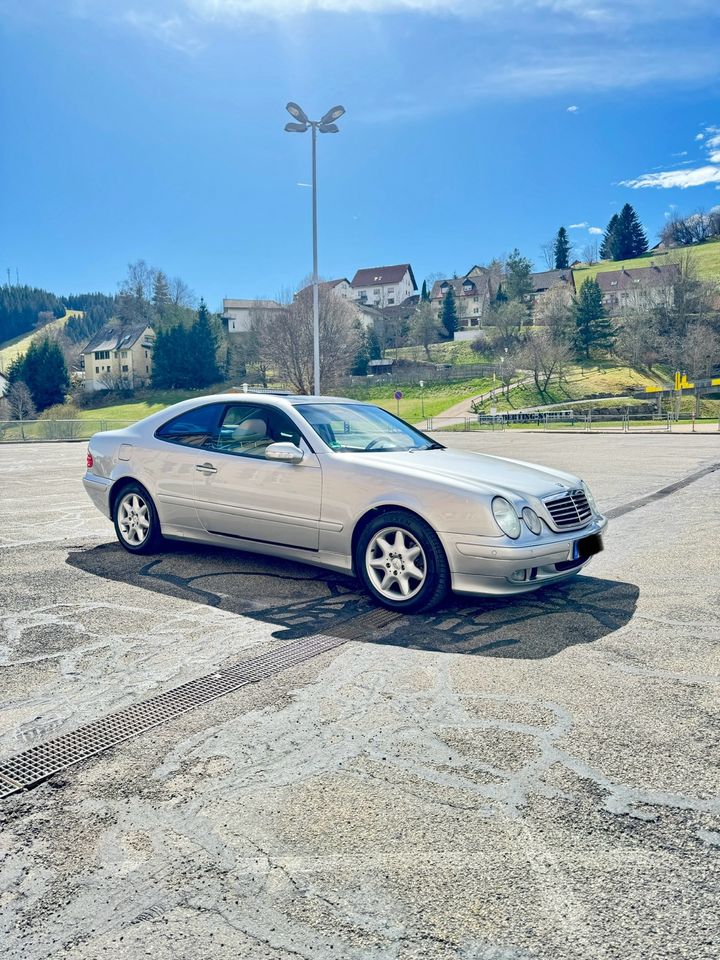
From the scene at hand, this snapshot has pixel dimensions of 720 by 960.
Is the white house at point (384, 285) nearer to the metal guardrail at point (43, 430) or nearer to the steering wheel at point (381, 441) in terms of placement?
the metal guardrail at point (43, 430)

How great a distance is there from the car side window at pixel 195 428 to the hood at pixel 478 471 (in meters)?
1.51

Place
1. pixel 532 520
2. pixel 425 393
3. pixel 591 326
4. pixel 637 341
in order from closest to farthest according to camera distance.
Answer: pixel 532 520
pixel 425 393
pixel 637 341
pixel 591 326

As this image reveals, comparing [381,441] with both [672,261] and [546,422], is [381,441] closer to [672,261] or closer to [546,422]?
[546,422]

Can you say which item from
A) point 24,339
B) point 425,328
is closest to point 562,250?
point 425,328

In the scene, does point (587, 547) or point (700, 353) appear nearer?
point (587, 547)

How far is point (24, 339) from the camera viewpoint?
17275 centimetres

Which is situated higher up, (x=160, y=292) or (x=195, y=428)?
(x=160, y=292)

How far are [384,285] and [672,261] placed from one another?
5206cm

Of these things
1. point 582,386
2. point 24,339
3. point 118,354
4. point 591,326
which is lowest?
point 582,386

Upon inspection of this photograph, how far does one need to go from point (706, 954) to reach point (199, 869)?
1.40 meters

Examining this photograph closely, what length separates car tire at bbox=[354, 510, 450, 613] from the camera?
460 centimetres

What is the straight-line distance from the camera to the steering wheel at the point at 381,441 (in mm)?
5578

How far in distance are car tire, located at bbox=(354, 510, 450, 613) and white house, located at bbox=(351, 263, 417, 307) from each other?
13504 centimetres

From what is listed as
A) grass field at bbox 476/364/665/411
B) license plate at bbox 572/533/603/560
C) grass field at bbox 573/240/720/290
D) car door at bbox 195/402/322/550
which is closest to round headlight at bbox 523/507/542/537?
license plate at bbox 572/533/603/560
